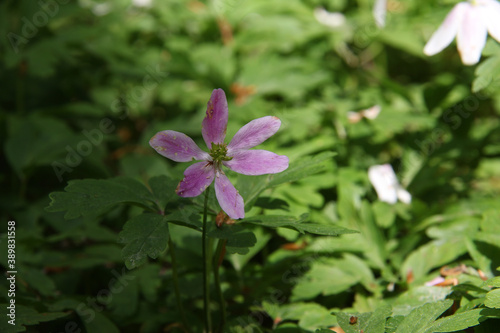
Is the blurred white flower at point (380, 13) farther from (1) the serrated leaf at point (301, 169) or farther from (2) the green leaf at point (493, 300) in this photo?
(2) the green leaf at point (493, 300)

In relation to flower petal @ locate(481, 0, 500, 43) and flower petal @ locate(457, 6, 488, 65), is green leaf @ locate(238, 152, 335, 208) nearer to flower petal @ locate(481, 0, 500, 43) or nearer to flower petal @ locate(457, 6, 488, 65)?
flower petal @ locate(457, 6, 488, 65)

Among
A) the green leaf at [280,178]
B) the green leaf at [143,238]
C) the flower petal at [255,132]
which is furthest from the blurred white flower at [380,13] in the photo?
the green leaf at [143,238]

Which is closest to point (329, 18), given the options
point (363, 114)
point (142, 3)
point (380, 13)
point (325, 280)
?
point (380, 13)

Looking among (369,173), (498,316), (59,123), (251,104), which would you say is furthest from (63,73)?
(498,316)

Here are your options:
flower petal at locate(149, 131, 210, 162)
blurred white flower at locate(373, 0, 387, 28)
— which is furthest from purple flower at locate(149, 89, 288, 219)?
blurred white flower at locate(373, 0, 387, 28)

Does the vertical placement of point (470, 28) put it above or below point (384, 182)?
above

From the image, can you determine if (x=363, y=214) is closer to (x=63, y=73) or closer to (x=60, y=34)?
(x=60, y=34)

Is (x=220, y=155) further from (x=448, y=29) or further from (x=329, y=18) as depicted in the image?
(x=329, y=18)
